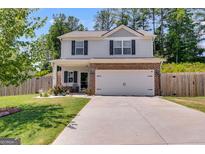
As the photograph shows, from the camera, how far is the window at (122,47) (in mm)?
20562

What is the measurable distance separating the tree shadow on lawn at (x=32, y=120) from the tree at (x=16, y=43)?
1372 millimetres

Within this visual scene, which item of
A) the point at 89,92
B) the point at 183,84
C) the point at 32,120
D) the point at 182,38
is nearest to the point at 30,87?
the point at 89,92

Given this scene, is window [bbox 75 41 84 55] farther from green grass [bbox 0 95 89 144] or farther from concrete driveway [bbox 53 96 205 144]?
concrete driveway [bbox 53 96 205 144]

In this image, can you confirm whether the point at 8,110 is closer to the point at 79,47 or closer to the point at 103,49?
the point at 79,47

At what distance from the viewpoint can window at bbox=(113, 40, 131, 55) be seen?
67.5 feet

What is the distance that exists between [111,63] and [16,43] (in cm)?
869

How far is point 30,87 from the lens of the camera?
14523 millimetres

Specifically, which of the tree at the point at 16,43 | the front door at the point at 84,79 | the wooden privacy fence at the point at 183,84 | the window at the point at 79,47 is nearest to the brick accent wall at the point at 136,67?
the wooden privacy fence at the point at 183,84

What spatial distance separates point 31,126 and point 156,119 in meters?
3.66

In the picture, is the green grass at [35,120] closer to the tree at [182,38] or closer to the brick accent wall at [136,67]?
the tree at [182,38]

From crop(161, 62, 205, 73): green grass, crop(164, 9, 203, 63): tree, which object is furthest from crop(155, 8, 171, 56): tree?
crop(161, 62, 205, 73): green grass

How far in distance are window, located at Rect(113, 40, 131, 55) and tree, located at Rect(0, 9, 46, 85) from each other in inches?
376
